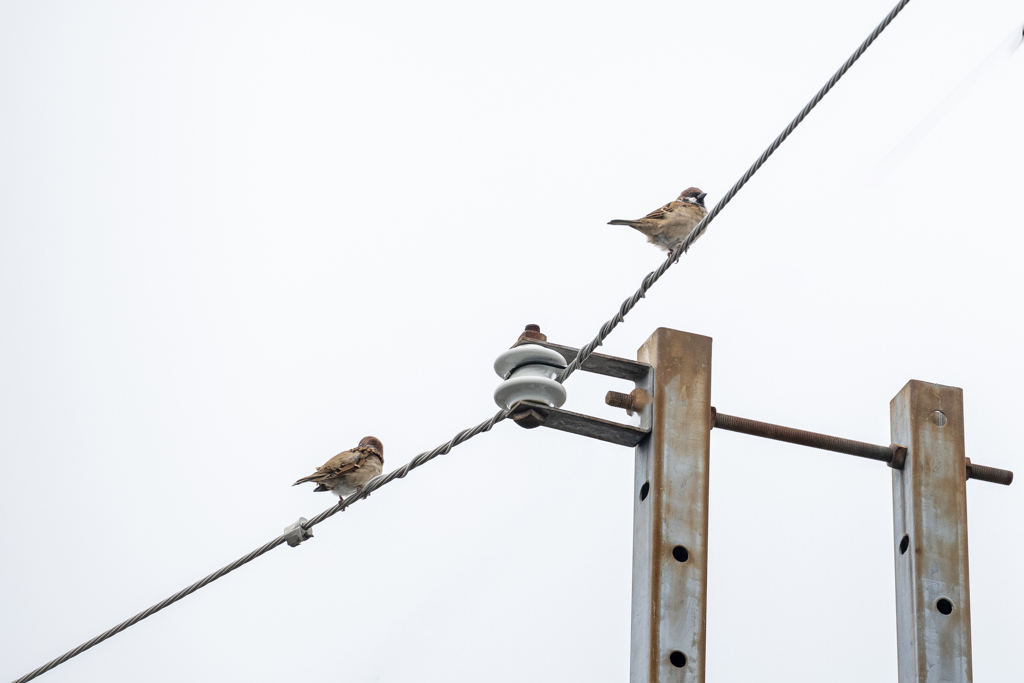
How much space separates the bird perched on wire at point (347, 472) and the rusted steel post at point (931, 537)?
5.52 metres

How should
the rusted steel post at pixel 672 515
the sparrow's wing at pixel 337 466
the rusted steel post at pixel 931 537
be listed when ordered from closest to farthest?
1. the rusted steel post at pixel 672 515
2. the rusted steel post at pixel 931 537
3. the sparrow's wing at pixel 337 466

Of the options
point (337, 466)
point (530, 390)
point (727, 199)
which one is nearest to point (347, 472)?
point (337, 466)

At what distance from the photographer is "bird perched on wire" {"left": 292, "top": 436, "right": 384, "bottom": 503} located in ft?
32.3

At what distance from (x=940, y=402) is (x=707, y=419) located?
122 centimetres

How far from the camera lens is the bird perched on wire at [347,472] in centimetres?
984

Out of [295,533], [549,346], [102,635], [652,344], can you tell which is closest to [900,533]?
[652,344]

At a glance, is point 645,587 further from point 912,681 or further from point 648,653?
point 912,681

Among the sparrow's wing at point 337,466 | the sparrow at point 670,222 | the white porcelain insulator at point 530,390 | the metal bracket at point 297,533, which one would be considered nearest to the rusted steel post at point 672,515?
the white porcelain insulator at point 530,390

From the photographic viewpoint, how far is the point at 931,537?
5.03 m

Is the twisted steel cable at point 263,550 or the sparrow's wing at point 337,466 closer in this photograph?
the twisted steel cable at point 263,550

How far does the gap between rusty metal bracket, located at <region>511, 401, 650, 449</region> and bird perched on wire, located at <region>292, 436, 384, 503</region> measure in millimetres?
4924

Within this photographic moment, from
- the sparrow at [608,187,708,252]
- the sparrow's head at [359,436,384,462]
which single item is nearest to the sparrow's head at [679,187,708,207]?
the sparrow at [608,187,708,252]

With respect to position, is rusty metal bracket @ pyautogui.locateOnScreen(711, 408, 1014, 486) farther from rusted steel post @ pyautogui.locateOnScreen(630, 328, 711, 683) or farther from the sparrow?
the sparrow

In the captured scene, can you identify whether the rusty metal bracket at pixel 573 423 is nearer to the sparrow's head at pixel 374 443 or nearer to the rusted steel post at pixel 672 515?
the rusted steel post at pixel 672 515
